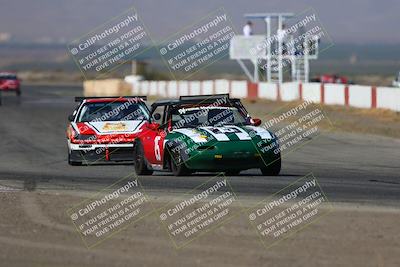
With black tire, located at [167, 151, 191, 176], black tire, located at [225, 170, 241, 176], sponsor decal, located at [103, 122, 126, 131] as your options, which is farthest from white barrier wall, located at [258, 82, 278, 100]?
black tire, located at [167, 151, 191, 176]

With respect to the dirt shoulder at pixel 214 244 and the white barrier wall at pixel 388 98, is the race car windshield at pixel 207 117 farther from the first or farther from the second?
the white barrier wall at pixel 388 98

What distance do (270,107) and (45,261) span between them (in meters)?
33.8

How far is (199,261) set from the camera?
919cm

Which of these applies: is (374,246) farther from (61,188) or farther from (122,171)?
(122,171)

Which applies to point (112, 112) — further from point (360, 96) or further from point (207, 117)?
point (360, 96)

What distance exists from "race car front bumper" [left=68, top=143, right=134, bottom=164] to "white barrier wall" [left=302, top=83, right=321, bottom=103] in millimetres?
21790

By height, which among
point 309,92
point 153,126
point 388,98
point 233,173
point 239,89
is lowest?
point 239,89

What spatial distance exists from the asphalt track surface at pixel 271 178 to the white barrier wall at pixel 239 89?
19.6m

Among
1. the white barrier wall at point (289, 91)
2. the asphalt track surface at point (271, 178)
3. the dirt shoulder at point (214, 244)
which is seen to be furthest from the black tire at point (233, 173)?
the white barrier wall at point (289, 91)

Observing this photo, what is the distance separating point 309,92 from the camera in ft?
139

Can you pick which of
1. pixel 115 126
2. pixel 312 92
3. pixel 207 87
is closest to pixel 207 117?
pixel 115 126

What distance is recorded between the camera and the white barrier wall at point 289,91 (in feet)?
142

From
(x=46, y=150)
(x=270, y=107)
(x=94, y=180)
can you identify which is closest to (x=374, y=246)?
(x=94, y=180)

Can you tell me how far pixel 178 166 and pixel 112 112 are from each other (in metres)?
5.13
